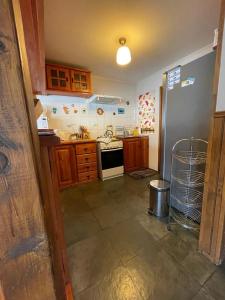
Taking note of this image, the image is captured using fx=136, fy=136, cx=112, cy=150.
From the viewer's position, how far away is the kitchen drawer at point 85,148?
9.01ft

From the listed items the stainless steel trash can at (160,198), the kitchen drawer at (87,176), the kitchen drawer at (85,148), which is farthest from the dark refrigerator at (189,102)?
the kitchen drawer at (87,176)

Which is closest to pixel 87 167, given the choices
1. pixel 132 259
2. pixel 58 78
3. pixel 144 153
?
pixel 144 153

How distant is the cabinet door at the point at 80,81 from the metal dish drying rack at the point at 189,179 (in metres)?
2.12

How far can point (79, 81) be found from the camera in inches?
107

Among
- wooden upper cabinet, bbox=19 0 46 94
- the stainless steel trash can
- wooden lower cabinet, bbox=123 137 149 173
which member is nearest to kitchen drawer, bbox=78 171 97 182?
wooden lower cabinet, bbox=123 137 149 173

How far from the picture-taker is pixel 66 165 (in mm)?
2676

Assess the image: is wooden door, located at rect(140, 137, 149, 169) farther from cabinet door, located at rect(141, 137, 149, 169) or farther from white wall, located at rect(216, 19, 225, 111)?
white wall, located at rect(216, 19, 225, 111)

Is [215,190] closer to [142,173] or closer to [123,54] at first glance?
[123,54]

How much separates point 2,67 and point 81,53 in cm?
247

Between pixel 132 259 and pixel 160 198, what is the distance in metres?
0.74

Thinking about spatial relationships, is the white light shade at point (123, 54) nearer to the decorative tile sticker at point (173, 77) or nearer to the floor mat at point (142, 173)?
the decorative tile sticker at point (173, 77)

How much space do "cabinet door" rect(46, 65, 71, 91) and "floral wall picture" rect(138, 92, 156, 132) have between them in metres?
1.95

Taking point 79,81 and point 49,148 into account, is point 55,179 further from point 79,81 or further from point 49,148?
point 79,81

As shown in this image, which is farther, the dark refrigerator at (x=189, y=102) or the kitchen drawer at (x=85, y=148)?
the kitchen drawer at (x=85, y=148)
